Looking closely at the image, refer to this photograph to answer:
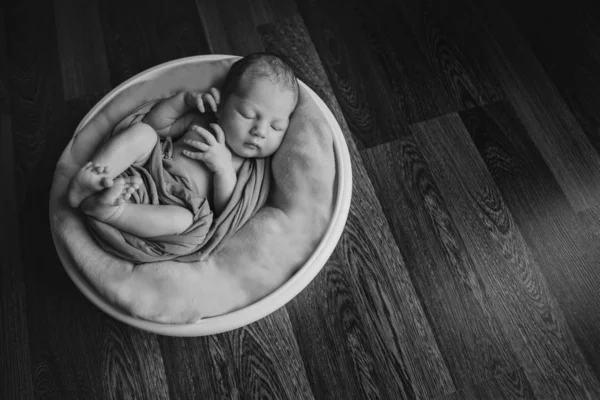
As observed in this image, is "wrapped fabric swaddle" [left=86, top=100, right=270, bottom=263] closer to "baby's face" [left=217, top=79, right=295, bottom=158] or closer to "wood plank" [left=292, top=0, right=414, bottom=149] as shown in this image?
"baby's face" [left=217, top=79, right=295, bottom=158]

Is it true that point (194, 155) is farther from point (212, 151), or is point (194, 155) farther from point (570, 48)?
point (570, 48)

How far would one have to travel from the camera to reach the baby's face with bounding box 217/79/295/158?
102 cm

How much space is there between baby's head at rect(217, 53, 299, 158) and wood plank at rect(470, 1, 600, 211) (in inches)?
28.1

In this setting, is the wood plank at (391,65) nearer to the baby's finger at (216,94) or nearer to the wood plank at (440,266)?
the wood plank at (440,266)

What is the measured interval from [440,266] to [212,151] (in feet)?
2.02

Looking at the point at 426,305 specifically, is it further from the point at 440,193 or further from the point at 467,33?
the point at 467,33

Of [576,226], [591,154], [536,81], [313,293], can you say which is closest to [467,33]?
[536,81]

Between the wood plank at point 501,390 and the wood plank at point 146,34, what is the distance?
1.16 metres

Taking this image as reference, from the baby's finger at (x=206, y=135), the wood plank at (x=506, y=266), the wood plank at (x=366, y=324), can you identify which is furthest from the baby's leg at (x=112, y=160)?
the wood plank at (x=506, y=266)

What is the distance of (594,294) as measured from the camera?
118 cm

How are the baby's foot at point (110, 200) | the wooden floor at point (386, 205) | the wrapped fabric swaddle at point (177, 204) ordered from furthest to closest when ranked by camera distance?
1. the wooden floor at point (386, 205)
2. the wrapped fabric swaddle at point (177, 204)
3. the baby's foot at point (110, 200)

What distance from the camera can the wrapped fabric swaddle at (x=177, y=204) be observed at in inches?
39.9

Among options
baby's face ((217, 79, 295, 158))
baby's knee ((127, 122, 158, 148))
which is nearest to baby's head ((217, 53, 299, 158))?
baby's face ((217, 79, 295, 158))

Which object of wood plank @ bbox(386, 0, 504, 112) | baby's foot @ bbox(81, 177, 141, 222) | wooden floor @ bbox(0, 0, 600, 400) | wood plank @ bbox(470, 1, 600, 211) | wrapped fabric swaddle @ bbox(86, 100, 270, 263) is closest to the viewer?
baby's foot @ bbox(81, 177, 141, 222)
